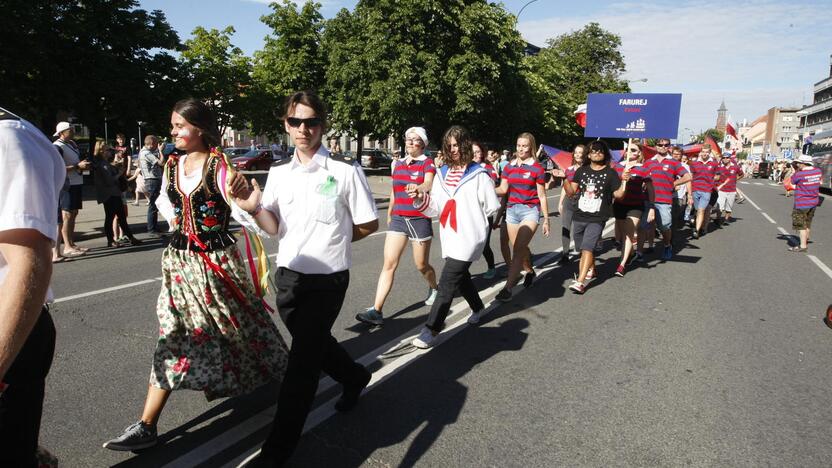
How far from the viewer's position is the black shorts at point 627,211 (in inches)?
318

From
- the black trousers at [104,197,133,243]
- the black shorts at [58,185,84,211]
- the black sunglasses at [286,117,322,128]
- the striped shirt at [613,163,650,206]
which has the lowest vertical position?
the black trousers at [104,197,133,243]

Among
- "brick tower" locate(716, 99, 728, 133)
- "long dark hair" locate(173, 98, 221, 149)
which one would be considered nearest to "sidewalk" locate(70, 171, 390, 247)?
"long dark hair" locate(173, 98, 221, 149)

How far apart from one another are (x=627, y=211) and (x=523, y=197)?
2.40m

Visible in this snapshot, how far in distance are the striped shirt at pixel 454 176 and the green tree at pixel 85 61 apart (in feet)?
64.5

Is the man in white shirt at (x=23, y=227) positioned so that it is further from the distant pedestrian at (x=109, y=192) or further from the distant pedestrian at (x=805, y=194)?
the distant pedestrian at (x=805, y=194)

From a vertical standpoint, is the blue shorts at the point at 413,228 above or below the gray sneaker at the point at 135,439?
above

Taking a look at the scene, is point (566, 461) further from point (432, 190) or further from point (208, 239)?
point (432, 190)

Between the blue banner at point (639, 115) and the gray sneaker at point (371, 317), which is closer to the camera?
the gray sneaker at point (371, 317)

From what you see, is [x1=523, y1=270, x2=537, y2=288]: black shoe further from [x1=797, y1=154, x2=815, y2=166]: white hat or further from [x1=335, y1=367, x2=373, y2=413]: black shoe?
[x1=797, y1=154, x2=815, y2=166]: white hat

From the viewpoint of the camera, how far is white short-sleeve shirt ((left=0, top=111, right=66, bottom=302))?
1418 mm

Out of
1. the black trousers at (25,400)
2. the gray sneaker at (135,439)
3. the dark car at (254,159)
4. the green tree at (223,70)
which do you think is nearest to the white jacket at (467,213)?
the gray sneaker at (135,439)

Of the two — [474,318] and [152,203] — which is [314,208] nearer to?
[474,318]

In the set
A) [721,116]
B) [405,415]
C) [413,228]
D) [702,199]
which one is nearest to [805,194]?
[702,199]

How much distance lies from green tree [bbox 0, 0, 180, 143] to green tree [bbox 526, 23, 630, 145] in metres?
26.5
